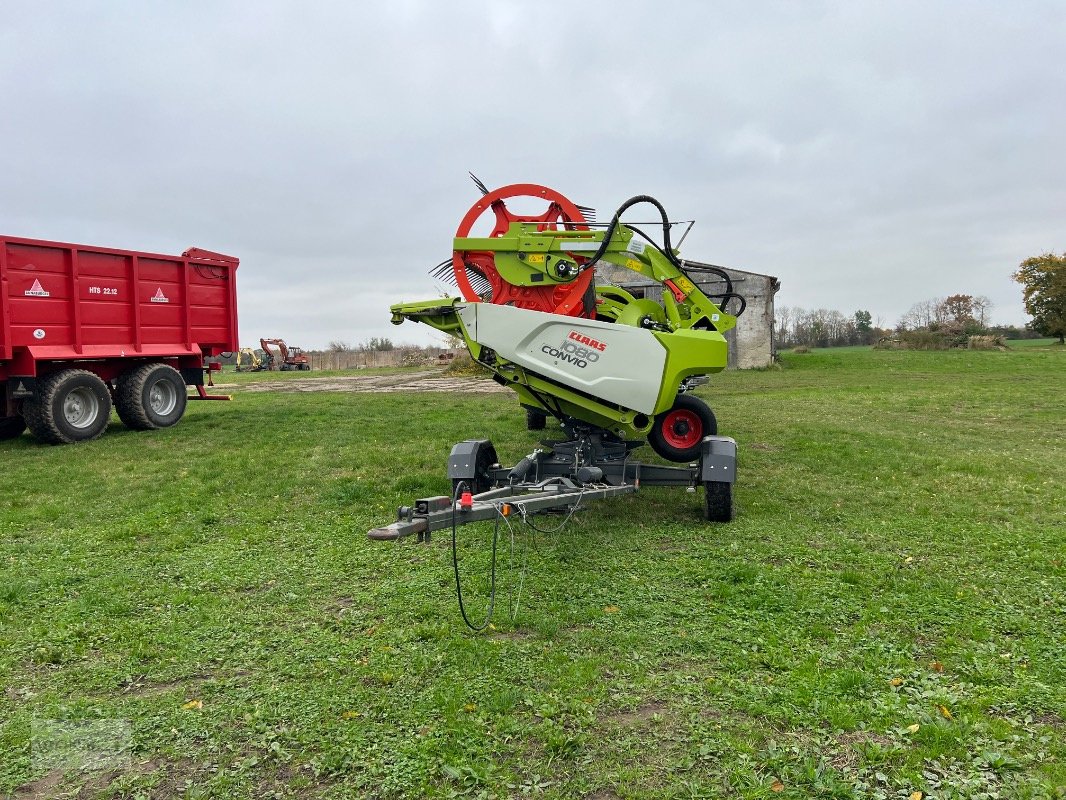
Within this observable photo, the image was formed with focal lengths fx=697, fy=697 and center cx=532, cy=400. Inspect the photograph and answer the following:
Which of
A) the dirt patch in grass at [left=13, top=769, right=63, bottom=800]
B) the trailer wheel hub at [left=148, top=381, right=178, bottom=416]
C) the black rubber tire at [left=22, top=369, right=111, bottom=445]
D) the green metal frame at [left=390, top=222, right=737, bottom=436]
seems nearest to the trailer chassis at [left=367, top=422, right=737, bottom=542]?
the green metal frame at [left=390, top=222, right=737, bottom=436]

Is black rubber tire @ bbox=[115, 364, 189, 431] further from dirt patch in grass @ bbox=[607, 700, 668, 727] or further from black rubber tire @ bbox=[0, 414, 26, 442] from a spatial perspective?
dirt patch in grass @ bbox=[607, 700, 668, 727]

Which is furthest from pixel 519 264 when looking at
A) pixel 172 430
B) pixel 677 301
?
pixel 172 430

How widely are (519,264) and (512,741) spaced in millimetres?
4238

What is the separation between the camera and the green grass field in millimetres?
2613

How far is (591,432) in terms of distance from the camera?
6.41m

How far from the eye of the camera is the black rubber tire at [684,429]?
6.46 metres

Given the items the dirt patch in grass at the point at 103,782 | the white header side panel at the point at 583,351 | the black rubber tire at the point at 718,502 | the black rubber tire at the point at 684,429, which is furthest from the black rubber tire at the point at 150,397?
the dirt patch in grass at the point at 103,782

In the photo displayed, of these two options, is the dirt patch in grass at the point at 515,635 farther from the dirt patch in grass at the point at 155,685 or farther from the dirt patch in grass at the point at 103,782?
the dirt patch in grass at the point at 103,782

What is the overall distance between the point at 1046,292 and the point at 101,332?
4710 cm

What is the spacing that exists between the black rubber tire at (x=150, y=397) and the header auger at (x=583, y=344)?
7130mm

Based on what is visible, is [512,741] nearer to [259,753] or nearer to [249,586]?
[259,753]

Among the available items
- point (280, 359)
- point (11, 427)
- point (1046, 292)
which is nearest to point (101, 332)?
point (11, 427)

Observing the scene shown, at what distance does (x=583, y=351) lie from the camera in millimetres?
5746

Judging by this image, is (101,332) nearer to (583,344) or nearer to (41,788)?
(583,344)
